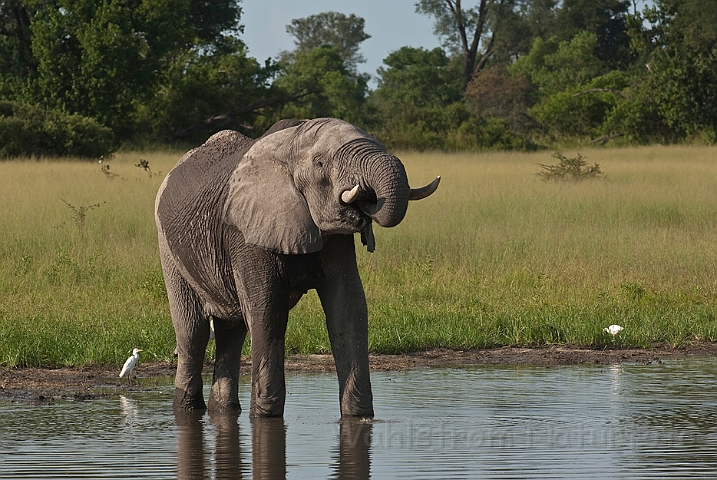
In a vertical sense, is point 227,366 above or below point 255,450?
above

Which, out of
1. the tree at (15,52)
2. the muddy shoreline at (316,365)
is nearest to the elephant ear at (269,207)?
the muddy shoreline at (316,365)

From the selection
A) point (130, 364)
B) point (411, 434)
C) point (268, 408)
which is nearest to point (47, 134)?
point (130, 364)

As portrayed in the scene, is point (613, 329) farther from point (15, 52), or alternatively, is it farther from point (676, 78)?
point (15, 52)

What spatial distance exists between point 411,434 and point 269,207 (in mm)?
1249

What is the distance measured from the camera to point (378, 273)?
11.7 metres

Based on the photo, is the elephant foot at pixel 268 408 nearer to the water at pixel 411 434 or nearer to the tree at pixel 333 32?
the water at pixel 411 434

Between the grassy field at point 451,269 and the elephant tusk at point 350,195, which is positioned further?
the grassy field at point 451,269

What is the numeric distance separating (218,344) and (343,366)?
1.04 meters

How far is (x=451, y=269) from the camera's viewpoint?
1206 centimetres

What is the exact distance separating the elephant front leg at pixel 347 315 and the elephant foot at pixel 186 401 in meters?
1.07

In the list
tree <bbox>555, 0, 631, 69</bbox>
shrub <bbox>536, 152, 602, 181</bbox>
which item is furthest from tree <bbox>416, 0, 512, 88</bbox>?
shrub <bbox>536, 152, 602, 181</bbox>

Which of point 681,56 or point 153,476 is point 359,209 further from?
point 681,56

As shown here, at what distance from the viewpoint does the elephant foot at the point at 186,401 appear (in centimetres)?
671

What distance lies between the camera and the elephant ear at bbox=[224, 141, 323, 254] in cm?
549
